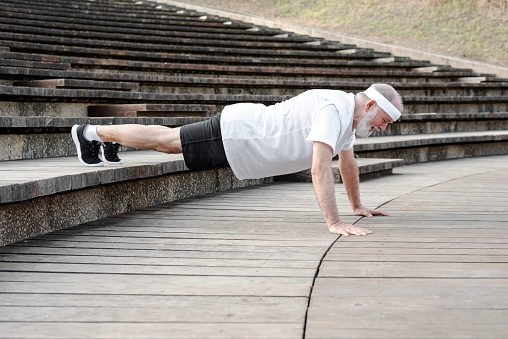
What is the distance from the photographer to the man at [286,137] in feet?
8.83

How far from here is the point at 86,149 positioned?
313 cm

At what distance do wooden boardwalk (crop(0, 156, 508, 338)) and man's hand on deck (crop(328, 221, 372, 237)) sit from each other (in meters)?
0.04

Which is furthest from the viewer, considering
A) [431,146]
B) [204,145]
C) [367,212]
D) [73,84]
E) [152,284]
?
[431,146]

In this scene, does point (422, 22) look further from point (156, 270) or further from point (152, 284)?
point (152, 284)

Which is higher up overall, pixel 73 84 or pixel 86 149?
pixel 73 84

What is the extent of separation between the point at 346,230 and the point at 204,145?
784 mm

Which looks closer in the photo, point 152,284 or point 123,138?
point 152,284

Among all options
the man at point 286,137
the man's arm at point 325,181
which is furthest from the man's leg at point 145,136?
the man's arm at point 325,181

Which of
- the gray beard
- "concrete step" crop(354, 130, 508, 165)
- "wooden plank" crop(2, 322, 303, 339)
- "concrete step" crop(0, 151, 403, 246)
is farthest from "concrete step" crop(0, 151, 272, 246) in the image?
"concrete step" crop(354, 130, 508, 165)

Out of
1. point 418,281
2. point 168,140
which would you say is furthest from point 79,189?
point 418,281

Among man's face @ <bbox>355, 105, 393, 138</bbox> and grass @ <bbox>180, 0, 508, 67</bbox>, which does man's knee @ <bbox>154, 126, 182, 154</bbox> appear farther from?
grass @ <bbox>180, 0, 508, 67</bbox>

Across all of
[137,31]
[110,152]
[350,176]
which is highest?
[137,31]

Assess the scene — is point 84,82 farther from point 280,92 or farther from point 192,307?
point 192,307

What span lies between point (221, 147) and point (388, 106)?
77cm
